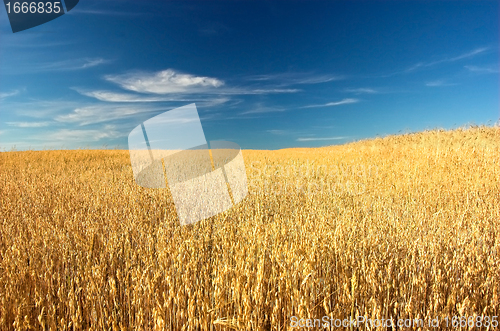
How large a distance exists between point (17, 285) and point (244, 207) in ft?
10.1

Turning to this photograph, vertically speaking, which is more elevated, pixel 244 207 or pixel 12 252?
pixel 244 207

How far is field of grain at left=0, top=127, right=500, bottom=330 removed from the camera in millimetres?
1950

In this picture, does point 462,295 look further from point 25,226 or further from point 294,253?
point 25,226

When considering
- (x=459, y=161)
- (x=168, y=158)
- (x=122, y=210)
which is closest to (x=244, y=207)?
(x=122, y=210)

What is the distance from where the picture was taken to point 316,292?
2096 mm

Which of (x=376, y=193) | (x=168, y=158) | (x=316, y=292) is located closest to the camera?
(x=316, y=292)

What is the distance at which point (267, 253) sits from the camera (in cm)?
292

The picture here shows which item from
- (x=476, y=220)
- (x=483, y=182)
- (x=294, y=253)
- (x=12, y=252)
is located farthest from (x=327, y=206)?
(x=12, y=252)

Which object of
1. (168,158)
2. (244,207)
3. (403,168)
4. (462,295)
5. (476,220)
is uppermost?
(168,158)

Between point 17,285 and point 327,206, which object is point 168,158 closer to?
point 327,206

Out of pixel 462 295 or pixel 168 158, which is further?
pixel 168 158

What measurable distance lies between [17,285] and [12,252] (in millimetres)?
734

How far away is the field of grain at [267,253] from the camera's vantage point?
195cm

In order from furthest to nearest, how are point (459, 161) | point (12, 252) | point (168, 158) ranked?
point (168, 158) → point (459, 161) → point (12, 252)
